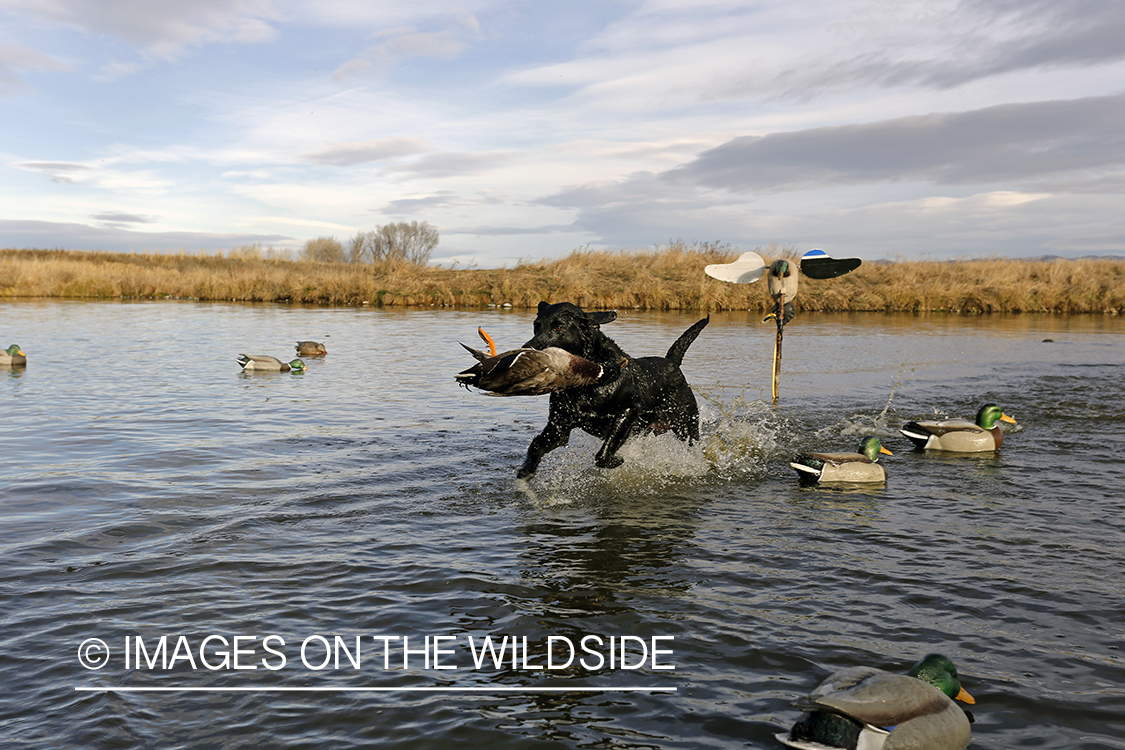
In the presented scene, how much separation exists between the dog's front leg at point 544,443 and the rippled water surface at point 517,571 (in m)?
0.35

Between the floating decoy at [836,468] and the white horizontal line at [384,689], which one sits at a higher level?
the floating decoy at [836,468]

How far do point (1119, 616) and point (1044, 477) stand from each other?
164 inches

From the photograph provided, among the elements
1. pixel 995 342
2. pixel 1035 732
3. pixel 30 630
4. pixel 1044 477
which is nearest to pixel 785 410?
pixel 1044 477

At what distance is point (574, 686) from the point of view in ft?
13.0

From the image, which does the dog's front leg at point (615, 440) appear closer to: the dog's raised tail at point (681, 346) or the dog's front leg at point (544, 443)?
the dog's front leg at point (544, 443)

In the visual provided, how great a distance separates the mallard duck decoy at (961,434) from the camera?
962 centimetres

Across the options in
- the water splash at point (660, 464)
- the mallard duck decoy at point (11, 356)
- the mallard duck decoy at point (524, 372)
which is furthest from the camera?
the mallard duck decoy at point (11, 356)

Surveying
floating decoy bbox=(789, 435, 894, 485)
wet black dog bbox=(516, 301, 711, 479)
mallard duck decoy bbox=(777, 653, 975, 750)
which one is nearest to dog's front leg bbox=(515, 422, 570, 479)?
wet black dog bbox=(516, 301, 711, 479)

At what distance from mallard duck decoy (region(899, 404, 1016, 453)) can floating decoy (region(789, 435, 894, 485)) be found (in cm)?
198

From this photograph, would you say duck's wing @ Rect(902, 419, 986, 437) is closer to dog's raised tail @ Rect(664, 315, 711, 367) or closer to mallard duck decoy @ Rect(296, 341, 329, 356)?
dog's raised tail @ Rect(664, 315, 711, 367)

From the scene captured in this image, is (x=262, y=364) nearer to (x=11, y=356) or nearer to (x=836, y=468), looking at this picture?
(x=11, y=356)

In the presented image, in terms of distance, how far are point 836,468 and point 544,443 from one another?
10.4 feet

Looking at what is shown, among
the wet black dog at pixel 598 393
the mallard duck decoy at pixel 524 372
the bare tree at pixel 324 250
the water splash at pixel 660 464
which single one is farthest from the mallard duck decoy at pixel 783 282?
the bare tree at pixel 324 250

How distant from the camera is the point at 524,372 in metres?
5.28
